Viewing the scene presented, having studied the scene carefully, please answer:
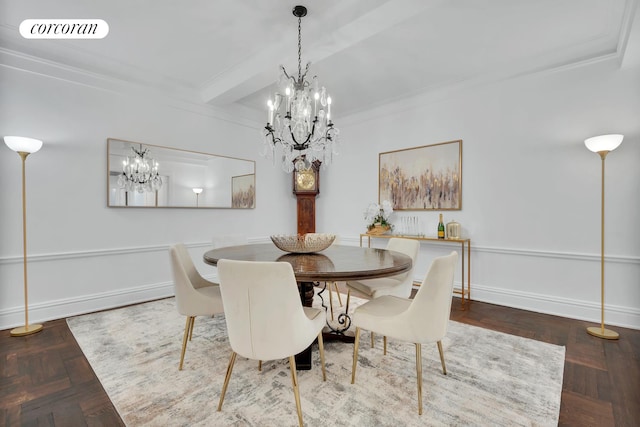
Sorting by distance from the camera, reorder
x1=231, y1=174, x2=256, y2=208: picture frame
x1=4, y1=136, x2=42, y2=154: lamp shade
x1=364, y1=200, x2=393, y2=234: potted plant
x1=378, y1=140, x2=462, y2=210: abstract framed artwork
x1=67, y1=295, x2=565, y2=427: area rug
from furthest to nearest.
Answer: x1=231, y1=174, x2=256, y2=208: picture frame, x1=364, y1=200, x2=393, y2=234: potted plant, x1=378, y1=140, x2=462, y2=210: abstract framed artwork, x1=4, y1=136, x2=42, y2=154: lamp shade, x1=67, y1=295, x2=565, y2=427: area rug

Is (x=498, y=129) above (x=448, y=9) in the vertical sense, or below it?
below

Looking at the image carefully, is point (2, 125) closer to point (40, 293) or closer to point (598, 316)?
point (40, 293)

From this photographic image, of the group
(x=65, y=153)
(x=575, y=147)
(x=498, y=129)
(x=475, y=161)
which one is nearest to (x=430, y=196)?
(x=475, y=161)

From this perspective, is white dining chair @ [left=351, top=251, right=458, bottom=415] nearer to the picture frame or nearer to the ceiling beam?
the ceiling beam

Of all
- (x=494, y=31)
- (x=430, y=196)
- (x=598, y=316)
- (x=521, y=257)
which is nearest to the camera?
(x=494, y=31)

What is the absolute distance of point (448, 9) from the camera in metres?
2.29

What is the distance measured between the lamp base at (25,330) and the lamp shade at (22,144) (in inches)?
62.1

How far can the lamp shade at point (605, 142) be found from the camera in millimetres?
2459

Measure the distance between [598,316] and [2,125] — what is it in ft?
19.5

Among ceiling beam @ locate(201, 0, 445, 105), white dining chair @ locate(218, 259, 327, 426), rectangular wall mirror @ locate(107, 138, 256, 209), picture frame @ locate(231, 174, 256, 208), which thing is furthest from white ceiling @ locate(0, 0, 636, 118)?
white dining chair @ locate(218, 259, 327, 426)

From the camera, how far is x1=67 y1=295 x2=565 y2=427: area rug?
4.97 ft

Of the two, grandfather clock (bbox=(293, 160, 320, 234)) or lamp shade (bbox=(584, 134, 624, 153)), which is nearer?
lamp shade (bbox=(584, 134, 624, 153))

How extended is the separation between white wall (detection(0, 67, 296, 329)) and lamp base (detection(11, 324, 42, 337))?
0.18 meters

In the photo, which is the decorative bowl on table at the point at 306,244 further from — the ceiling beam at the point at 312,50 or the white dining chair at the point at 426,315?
the ceiling beam at the point at 312,50
